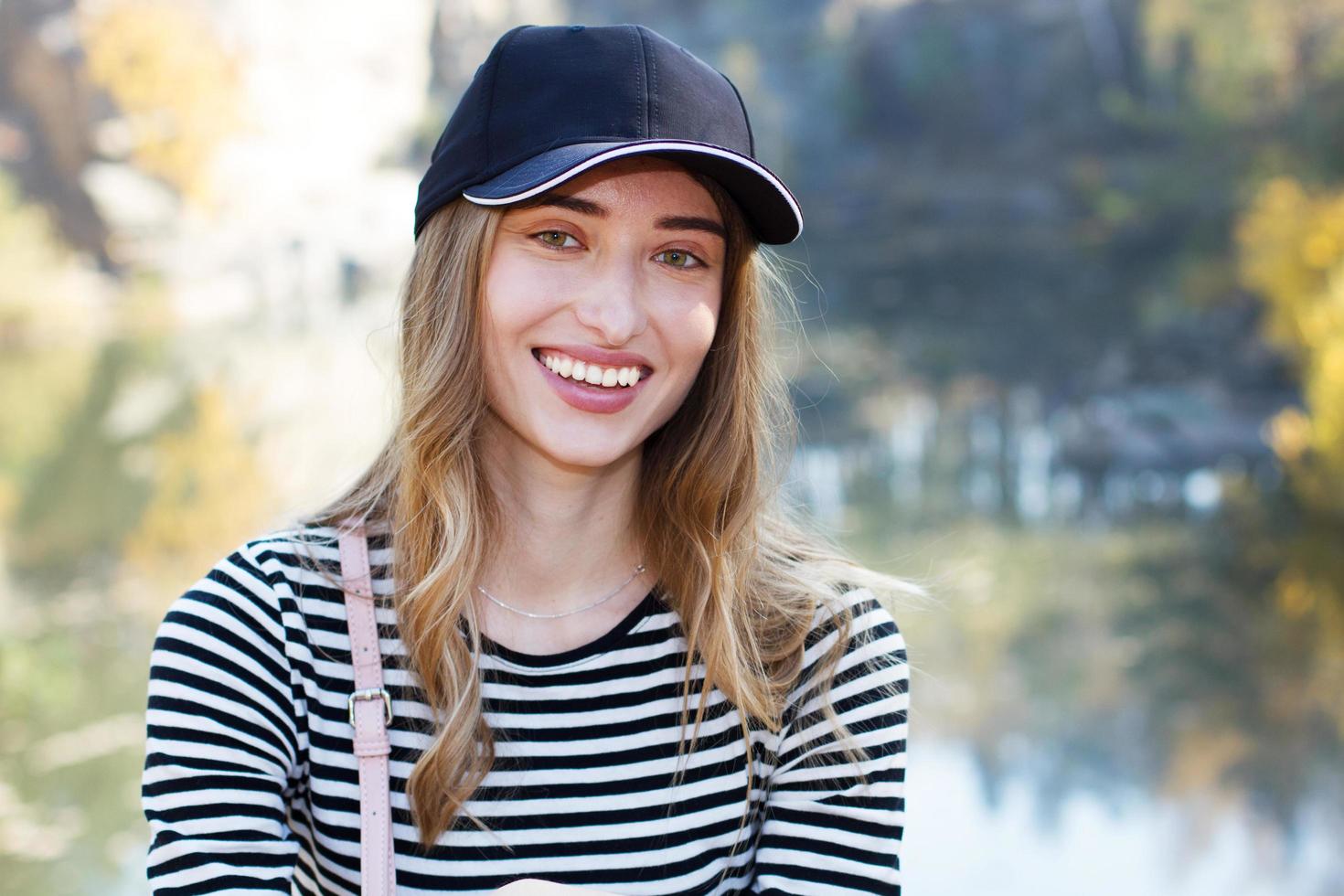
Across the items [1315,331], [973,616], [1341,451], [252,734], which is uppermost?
[1315,331]

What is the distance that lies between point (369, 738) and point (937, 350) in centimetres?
601

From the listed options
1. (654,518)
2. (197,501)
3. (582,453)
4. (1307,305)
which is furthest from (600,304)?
(1307,305)

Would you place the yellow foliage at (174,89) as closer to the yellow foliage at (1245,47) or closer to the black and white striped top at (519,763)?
the yellow foliage at (1245,47)

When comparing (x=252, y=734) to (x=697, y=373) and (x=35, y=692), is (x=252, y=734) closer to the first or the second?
(x=697, y=373)

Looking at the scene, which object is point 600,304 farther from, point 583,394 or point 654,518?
point 654,518

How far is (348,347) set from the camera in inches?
291

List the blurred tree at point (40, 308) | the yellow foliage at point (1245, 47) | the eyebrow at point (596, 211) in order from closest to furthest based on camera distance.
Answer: the eyebrow at point (596, 211)
the yellow foliage at point (1245, 47)
the blurred tree at point (40, 308)

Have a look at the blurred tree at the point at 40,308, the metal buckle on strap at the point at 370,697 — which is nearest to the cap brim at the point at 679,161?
the metal buckle on strap at the point at 370,697

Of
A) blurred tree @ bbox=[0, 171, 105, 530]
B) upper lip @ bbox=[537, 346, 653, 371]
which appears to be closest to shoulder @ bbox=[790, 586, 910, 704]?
upper lip @ bbox=[537, 346, 653, 371]

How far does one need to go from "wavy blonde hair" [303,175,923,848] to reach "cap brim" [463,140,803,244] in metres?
0.03

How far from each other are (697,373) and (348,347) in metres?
6.58

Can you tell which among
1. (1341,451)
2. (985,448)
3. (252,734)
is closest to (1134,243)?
(985,448)

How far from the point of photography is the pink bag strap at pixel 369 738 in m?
0.88

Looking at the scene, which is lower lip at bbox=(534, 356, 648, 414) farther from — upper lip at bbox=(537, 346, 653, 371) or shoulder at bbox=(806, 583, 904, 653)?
shoulder at bbox=(806, 583, 904, 653)
